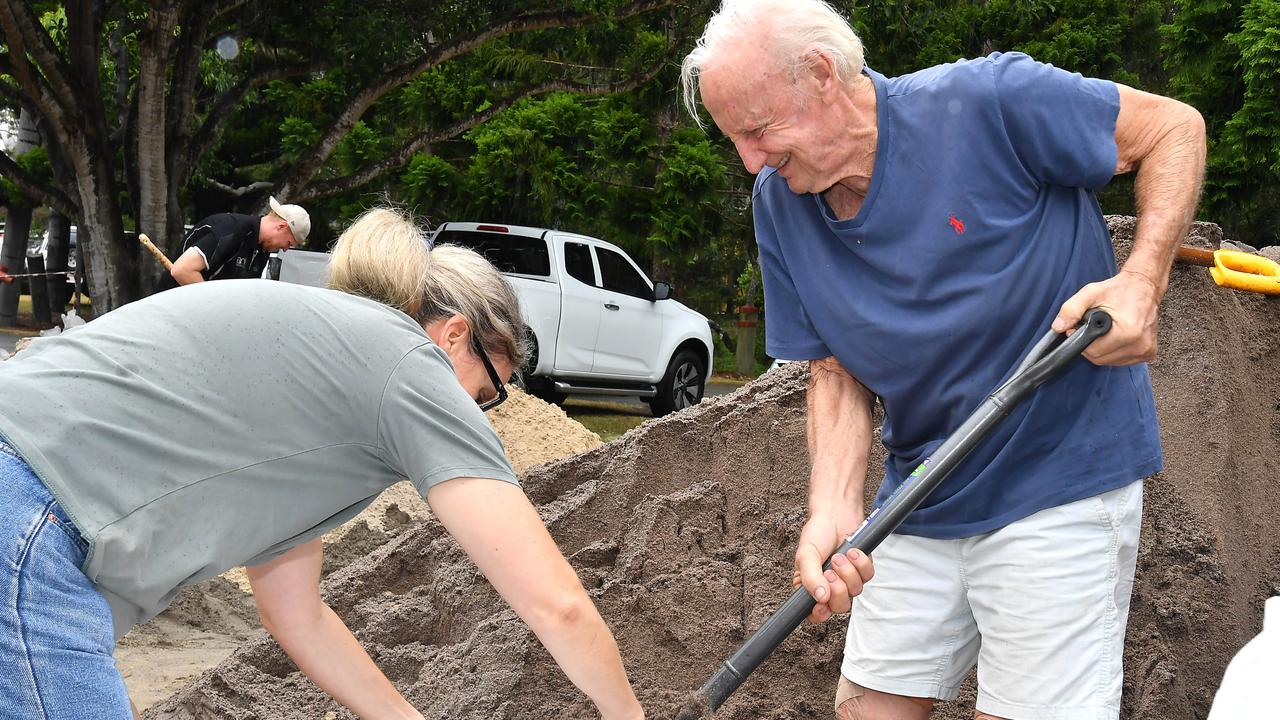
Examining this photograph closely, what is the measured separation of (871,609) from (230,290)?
133 centimetres

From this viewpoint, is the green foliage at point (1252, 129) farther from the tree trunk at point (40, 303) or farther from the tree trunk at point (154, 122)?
the tree trunk at point (40, 303)

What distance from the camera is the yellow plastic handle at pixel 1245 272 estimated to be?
106 inches

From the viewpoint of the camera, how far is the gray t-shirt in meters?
1.51

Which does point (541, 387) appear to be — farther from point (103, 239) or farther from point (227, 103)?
point (103, 239)

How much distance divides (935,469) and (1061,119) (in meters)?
0.64

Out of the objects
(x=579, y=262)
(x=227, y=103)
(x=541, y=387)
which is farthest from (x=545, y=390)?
(x=227, y=103)

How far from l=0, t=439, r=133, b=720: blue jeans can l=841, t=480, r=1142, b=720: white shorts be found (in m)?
1.37

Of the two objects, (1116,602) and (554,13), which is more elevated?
(554,13)

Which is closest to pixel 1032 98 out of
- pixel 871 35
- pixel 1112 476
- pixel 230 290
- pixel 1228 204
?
pixel 1112 476

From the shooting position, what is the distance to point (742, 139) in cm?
211

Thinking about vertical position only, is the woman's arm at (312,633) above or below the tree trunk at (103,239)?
above

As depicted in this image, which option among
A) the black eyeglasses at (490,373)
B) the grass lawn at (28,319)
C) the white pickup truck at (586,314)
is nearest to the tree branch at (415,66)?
the white pickup truck at (586,314)

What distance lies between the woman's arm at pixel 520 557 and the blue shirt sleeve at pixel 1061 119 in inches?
42.6

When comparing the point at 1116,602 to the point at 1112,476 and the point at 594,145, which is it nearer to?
the point at 1112,476
